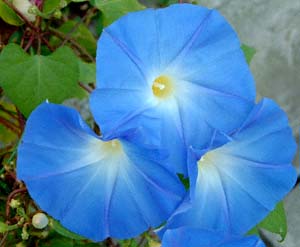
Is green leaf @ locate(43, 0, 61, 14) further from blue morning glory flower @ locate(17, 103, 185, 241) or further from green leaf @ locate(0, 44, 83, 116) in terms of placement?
blue morning glory flower @ locate(17, 103, 185, 241)

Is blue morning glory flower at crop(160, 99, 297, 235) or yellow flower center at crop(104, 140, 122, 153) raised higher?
yellow flower center at crop(104, 140, 122, 153)

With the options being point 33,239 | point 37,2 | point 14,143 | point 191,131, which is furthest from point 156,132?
point 14,143

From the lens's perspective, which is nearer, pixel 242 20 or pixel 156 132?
pixel 156 132

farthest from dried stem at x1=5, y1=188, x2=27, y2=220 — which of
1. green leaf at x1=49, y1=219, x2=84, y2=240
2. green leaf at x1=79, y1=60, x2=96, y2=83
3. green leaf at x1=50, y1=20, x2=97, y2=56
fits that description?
green leaf at x1=50, y1=20, x2=97, y2=56

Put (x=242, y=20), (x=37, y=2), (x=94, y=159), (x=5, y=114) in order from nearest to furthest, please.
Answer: (x=94, y=159), (x=37, y=2), (x=5, y=114), (x=242, y=20)

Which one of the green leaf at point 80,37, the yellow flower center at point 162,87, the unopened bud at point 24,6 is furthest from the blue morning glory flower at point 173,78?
the green leaf at point 80,37

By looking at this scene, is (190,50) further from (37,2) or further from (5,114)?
(5,114)

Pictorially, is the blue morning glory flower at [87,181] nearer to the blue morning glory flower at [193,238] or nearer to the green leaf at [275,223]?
the blue morning glory flower at [193,238]
